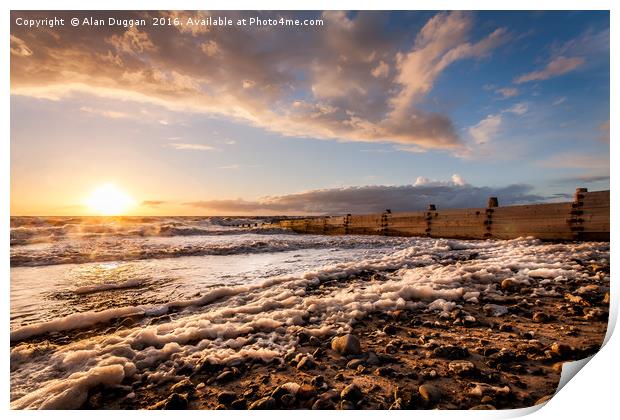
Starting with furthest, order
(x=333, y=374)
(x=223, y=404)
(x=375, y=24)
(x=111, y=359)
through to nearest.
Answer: (x=375, y=24) → (x=111, y=359) → (x=333, y=374) → (x=223, y=404)

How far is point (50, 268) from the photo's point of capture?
8875mm

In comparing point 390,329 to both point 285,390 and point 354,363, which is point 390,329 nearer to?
point 354,363

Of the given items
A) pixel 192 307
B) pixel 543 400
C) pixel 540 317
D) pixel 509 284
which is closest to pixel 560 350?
pixel 543 400

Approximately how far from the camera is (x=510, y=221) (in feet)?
42.2

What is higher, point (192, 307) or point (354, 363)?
point (354, 363)

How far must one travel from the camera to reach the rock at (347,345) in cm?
300

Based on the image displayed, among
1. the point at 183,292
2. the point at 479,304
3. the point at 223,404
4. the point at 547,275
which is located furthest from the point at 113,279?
the point at 547,275

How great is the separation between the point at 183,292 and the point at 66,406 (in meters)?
3.35

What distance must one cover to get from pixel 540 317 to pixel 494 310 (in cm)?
50

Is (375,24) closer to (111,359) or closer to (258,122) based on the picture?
(258,122)

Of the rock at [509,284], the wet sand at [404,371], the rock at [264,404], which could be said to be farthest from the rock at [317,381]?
the rock at [509,284]

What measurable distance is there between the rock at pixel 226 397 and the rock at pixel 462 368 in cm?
197

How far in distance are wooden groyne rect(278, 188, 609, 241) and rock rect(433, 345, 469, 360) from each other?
36.7 ft

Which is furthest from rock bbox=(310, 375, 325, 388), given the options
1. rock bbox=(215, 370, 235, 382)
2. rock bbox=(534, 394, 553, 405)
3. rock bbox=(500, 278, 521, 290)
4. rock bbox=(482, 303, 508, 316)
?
rock bbox=(500, 278, 521, 290)
